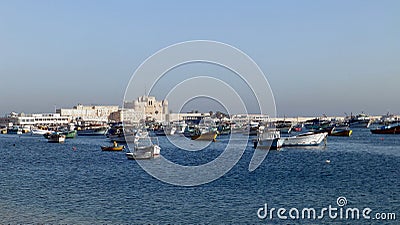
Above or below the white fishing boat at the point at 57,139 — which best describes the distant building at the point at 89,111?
above

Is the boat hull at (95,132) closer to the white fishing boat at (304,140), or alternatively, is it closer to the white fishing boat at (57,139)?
the white fishing boat at (57,139)

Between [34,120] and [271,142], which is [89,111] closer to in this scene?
[34,120]

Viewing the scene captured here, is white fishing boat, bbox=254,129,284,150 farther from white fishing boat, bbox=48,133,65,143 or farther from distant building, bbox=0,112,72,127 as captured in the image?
distant building, bbox=0,112,72,127

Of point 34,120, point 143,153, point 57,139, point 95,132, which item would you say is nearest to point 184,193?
point 143,153

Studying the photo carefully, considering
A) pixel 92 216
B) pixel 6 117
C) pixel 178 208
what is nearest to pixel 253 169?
pixel 178 208

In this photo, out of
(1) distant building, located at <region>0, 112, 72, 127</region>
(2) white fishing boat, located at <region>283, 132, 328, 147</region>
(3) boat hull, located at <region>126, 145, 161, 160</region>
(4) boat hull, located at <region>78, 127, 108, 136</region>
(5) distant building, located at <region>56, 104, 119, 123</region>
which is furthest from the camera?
(5) distant building, located at <region>56, 104, 119, 123</region>

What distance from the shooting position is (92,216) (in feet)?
50.6

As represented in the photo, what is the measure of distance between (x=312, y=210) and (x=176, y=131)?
207 feet

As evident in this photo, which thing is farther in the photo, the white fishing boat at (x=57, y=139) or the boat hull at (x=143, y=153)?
the white fishing boat at (x=57, y=139)

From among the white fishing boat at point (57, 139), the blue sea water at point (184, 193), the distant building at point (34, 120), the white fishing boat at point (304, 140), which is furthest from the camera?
the distant building at point (34, 120)

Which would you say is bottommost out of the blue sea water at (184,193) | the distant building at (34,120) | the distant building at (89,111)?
the blue sea water at (184,193)

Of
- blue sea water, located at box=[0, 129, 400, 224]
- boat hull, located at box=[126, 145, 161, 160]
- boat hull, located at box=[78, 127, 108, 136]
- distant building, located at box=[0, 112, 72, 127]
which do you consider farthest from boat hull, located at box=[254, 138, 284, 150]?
distant building, located at box=[0, 112, 72, 127]

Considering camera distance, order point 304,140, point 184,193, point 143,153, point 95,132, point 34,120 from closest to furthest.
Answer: point 184,193 < point 143,153 < point 304,140 < point 95,132 < point 34,120

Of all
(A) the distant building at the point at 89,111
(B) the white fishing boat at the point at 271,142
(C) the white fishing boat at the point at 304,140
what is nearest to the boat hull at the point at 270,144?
(B) the white fishing boat at the point at 271,142
